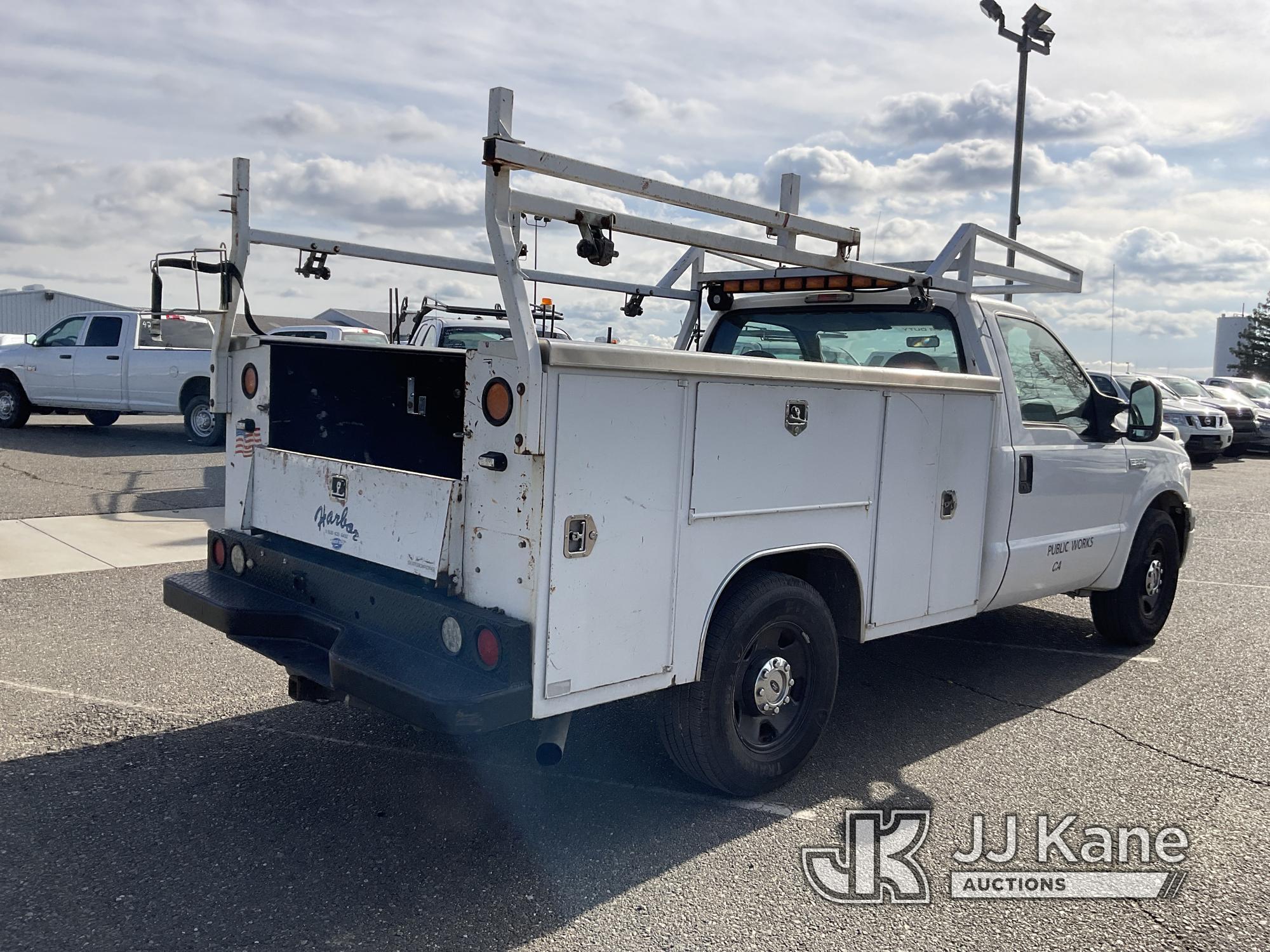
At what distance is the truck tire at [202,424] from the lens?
621 inches

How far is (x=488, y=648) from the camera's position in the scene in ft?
11.1

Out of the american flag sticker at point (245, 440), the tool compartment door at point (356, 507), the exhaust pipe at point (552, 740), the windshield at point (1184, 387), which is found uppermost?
the windshield at point (1184, 387)

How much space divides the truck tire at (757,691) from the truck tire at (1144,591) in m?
2.85

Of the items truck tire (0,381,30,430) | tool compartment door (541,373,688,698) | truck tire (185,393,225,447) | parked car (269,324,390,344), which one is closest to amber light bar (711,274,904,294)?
tool compartment door (541,373,688,698)

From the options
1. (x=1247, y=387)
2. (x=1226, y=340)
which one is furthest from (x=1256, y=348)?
(x=1247, y=387)

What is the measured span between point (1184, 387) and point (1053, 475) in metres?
20.1

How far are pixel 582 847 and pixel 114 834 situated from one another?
1.57m

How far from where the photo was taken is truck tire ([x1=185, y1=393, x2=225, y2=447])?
51.8 ft

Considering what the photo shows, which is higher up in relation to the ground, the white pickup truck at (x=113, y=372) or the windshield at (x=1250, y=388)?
the windshield at (x=1250, y=388)

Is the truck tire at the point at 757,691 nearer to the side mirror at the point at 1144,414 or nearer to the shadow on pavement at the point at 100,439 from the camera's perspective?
the side mirror at the point at 1144,414

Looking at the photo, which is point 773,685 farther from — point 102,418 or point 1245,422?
point 1245,422

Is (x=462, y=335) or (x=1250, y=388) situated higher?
(x=1250, y=388)

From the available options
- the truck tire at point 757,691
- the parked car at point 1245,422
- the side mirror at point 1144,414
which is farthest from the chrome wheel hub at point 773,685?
the parked car at point 1245,422

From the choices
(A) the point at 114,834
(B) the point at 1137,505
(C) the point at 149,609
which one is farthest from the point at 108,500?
(B) the point at 1137,505
